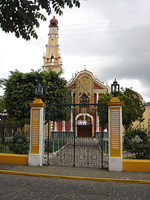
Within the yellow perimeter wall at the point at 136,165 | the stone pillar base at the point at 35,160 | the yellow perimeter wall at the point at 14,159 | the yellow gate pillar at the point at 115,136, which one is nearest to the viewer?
the yellow perimeter wall at the point at 136,165

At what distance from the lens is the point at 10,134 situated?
966 cm

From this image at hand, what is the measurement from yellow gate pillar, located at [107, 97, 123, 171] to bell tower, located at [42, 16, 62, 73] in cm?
2962

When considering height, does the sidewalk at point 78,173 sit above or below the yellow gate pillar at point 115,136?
below

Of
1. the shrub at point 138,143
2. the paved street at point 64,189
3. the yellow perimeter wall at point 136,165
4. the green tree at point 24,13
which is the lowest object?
the paved street at point 64,189

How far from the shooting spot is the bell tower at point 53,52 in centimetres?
3712

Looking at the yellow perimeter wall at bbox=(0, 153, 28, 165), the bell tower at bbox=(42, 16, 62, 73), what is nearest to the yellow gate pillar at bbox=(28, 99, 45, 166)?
the yellow perimeter wall at bbox=(0, 153, 28, 165)

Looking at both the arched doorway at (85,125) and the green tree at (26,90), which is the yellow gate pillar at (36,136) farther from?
the green tree at (26,90)

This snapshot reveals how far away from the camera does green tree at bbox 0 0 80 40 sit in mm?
4168

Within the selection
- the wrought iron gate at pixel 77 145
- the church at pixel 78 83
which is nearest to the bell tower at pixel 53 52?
the church at pixel 78 83

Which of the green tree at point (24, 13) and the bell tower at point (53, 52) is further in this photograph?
the bell tower at point (53, 52)

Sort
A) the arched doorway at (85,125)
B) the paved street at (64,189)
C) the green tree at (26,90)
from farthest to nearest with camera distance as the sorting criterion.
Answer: the green tree at (26,90) < the arched doorway at (85,125) < the paved street at (64,189)

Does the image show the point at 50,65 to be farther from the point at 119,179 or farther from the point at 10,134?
the point at 119,179

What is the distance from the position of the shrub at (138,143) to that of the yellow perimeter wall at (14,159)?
168 inches

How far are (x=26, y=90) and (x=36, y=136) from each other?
1056 cm
